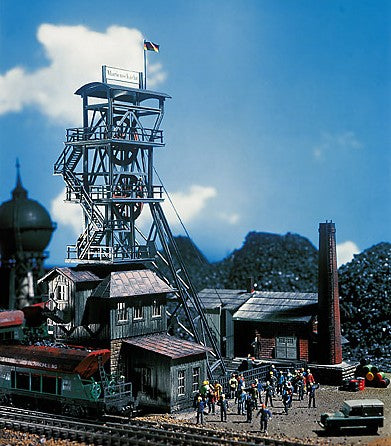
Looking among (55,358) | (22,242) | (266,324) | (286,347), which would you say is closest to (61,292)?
(55,358)

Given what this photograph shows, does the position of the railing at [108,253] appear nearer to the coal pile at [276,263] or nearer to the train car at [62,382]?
the train car at [62,382]

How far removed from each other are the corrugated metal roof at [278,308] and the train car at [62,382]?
41.5 feet

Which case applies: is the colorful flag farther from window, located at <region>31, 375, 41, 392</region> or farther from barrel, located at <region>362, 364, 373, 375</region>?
barrel, located at <region>362, 364, 373, 375</region>

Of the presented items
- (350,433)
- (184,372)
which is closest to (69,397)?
(184,372)

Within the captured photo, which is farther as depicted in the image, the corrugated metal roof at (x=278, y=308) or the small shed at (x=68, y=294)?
the corrugated metal roof at (x=278, y=308)

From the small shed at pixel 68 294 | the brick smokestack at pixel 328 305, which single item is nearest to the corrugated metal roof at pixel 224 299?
the brick smokestack at pixel 328 305

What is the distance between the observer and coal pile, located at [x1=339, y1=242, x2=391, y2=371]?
43.3 meters

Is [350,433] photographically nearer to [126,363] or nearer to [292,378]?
[292,378]

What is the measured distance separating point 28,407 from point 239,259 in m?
39.3

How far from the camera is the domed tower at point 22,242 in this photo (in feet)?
171

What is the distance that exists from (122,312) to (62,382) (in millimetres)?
4187

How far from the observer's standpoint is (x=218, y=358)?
35938 millimetres

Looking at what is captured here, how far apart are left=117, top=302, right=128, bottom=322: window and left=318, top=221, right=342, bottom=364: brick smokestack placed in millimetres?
11514

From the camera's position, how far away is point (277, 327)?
1609 inches
